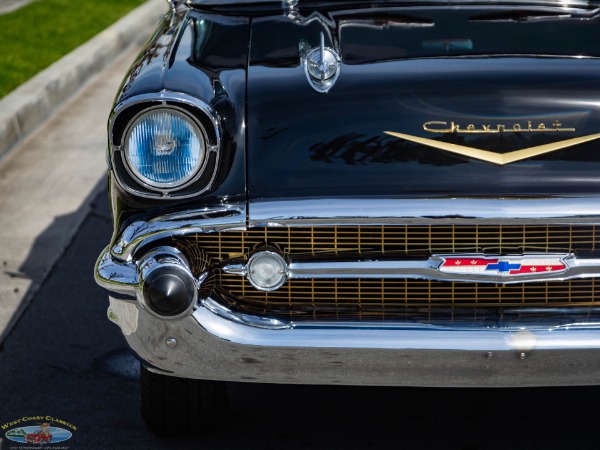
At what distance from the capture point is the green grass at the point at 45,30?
916 centimetres

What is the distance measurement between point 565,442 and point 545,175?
936mm

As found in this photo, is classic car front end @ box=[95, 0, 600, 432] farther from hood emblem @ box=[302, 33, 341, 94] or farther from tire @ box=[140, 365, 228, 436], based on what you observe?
tire @ box=[140, 365, 228, 436]

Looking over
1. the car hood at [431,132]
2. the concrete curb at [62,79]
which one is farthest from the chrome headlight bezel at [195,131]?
the concrete curb at [62,79]

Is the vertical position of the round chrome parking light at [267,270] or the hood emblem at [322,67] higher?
the hood emblem at [322,67]

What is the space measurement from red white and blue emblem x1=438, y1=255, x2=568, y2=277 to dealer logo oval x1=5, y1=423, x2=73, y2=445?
1.36 metres

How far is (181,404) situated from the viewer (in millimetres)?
3711

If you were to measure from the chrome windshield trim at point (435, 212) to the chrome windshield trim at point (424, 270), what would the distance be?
106mm

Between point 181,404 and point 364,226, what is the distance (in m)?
0.88

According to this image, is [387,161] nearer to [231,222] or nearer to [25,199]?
[231,222]

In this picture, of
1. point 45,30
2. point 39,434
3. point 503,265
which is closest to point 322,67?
point 503,265

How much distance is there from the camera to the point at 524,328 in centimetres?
320

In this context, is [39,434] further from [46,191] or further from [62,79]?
[62,79]

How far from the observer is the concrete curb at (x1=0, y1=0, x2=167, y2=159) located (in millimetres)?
7566

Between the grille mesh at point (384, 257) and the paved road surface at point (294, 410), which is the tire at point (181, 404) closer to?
the paved road surface at point (294, 410)
